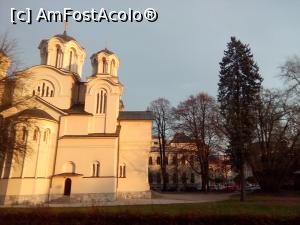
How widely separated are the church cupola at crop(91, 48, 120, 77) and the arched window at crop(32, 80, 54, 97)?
17.1 ft

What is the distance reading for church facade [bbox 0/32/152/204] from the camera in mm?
23094

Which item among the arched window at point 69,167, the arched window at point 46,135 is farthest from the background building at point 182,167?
the arched window at point 46,135

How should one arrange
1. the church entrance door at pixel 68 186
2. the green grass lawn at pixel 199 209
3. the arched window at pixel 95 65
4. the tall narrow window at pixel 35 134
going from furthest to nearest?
the arched window at pixel 95 65 < the church entrance door at pixel 68 186 < the tall narrow window at pixel 35 134 < the green grass lawn at pixel 199 209

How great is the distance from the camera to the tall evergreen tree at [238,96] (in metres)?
23.8

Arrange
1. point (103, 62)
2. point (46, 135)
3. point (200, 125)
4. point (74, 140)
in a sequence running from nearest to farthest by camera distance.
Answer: point (46, 135), point (74, 140), point (103, 62), point (200, 125)

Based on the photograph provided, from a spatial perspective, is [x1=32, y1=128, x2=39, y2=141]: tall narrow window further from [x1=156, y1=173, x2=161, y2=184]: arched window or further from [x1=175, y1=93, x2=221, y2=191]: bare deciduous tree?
[x1=156, y1=173, x2=161, y2=184]: arched window

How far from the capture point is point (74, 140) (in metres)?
26.1

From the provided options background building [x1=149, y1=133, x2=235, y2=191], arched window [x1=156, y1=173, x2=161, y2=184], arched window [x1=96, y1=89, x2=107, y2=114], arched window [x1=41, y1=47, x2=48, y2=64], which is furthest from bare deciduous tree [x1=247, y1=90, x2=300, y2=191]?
arched window [x1=156, y1=173, x2=161, y2=184]

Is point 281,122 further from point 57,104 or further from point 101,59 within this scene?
point 57,104

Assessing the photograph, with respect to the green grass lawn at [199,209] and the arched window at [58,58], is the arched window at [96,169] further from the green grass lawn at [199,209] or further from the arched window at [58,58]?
the arched window at [58,58]

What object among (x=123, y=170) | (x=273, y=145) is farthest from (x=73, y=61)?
(x=273, y=145)

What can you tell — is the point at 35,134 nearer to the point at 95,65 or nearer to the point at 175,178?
the point at 95,65

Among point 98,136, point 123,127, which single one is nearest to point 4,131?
point 98,136

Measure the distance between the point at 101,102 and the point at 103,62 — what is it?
222 inches
